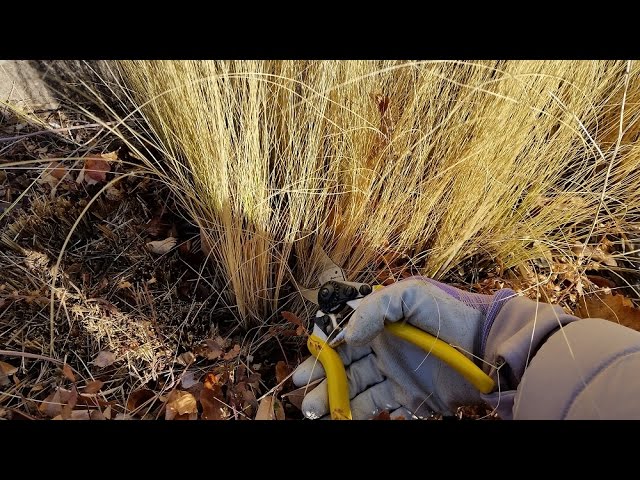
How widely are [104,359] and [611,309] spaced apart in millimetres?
1425

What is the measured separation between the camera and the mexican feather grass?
131cm

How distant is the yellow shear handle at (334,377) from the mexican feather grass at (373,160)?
24 centimetres

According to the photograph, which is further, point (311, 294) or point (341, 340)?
point (311, 294)

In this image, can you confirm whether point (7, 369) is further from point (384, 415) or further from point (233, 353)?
point (384, 415)

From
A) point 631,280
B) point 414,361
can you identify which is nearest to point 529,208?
point 631,280

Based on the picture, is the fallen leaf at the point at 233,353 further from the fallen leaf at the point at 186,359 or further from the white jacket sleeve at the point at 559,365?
the white jacket sleeve at the point at 559,365

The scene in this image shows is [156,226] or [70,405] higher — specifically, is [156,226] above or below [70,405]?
above

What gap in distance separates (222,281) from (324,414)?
52 centimetres

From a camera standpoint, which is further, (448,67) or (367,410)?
(448,67)

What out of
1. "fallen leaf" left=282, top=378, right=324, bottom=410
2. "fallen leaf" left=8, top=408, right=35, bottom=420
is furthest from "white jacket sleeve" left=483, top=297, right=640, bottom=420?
"fallen leaf" left=8, top=408, right=35, bottom=420

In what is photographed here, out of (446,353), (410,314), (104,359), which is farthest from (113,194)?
(446,353)

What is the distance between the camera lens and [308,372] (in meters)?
1.24

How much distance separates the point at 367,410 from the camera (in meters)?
1.23
